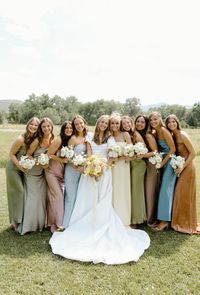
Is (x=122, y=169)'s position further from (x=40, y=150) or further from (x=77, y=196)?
(x=40, y=150)

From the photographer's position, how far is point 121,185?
24.7ft

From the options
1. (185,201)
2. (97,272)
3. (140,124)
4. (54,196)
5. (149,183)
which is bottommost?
(97,272)

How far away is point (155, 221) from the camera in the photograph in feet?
25.8

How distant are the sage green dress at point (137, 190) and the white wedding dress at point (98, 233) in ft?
1.51

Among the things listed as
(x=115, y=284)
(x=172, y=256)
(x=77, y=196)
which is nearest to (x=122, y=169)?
(x=77, y=196)

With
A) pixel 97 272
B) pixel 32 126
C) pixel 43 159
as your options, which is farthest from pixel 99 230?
pixel 32 126

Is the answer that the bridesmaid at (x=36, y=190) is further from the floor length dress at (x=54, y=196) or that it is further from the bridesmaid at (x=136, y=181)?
the bridesmaid at (x=136, y=181)

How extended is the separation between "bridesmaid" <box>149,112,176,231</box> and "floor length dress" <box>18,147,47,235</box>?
278 centimetres

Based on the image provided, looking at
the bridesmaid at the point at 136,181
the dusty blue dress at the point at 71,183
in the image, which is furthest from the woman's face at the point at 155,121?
the dusty blue dress at the point at 71,183

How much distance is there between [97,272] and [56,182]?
2562mm

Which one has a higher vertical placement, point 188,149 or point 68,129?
point 68,129

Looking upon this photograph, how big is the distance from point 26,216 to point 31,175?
0.97 m

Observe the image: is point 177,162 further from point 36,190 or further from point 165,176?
point 36,190

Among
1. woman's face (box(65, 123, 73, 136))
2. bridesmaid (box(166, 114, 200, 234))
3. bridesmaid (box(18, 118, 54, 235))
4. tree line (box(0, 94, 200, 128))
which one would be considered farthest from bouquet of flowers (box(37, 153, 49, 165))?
tree line (box(0, 94, 200, 128))
